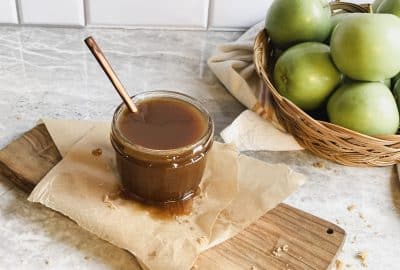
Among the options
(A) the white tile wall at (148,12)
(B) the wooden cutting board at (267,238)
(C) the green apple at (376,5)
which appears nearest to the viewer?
(B) the wooden cutting board at (267,238)

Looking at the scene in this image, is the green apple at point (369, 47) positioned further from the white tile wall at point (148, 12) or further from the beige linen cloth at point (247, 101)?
the white tile wall at point (148, 12)

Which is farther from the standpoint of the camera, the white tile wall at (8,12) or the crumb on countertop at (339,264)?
the white tile wall at (8,12)

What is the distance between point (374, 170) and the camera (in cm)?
71

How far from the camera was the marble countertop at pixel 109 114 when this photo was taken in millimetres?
565

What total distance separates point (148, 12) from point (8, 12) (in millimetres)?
219

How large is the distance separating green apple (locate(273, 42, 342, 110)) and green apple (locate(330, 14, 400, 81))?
→ 0.02m

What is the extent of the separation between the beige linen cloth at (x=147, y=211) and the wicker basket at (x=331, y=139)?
6 cm

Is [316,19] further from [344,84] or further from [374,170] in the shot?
[374,170]

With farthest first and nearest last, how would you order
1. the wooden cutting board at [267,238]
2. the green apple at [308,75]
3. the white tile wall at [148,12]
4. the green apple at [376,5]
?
the white tile wall at [148,12] < the green apple at [376,5] < the green apple at [308,75] < the wooden cutting board at [267,238]

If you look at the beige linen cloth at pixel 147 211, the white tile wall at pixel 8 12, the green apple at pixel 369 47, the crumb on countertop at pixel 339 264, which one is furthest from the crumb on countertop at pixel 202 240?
the white tile wall at pixel 8 12

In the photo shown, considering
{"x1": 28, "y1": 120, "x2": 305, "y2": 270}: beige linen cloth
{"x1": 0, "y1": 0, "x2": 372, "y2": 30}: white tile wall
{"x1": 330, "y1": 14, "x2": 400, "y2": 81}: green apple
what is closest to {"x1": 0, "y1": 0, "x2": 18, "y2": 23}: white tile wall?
{"x1": 0, "y1": 0, "x2": 372, "y2": 30}: white tile wall

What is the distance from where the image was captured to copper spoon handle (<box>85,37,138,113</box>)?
0.57 m

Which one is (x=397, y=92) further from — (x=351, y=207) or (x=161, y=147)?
(x=161, y=147)

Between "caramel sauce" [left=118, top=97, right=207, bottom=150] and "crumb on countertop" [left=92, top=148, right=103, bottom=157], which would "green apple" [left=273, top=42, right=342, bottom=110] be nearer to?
"caramel sauce" [left=118, top=97, right=207, bottom=150]
